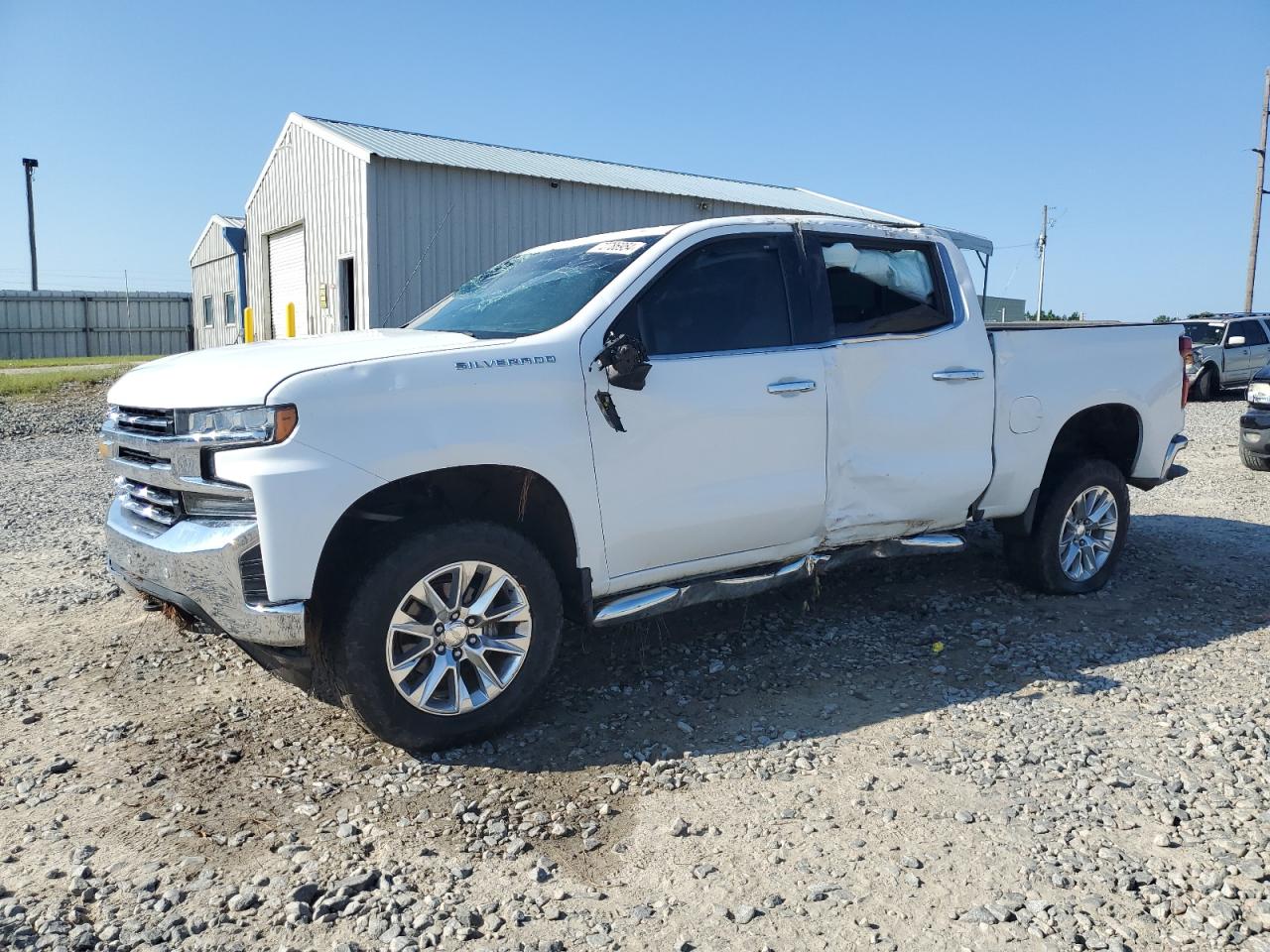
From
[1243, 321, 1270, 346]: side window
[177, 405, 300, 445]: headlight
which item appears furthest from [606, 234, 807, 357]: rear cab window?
[1243, 321, 1270, 346]: side window

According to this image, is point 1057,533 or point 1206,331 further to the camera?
point 1206,331

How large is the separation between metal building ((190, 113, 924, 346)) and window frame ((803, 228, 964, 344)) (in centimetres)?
1317

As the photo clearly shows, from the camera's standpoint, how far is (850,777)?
3535mm

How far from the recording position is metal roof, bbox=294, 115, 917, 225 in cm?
1766

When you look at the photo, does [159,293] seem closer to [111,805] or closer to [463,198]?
[463,198]

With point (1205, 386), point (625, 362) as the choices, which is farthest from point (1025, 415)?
point (1205, 386)

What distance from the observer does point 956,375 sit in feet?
16.1

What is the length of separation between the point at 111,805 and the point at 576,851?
5.27 ft

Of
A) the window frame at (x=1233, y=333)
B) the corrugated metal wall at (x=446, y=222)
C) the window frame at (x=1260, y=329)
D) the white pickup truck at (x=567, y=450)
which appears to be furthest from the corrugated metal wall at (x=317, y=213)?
the window frame at (x=1260, y=329)

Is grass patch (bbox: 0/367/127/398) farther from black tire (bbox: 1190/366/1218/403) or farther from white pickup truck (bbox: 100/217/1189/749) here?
black tire (bbox: 1190/366/1218/403)

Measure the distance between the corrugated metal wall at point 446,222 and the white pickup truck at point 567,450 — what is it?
1275 centimetres

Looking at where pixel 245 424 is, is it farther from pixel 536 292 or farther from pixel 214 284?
pixel 214 284

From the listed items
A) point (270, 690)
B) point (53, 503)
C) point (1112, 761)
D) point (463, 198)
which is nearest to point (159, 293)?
point (463, 198)

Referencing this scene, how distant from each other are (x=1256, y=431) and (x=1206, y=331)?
11834 millimetres
